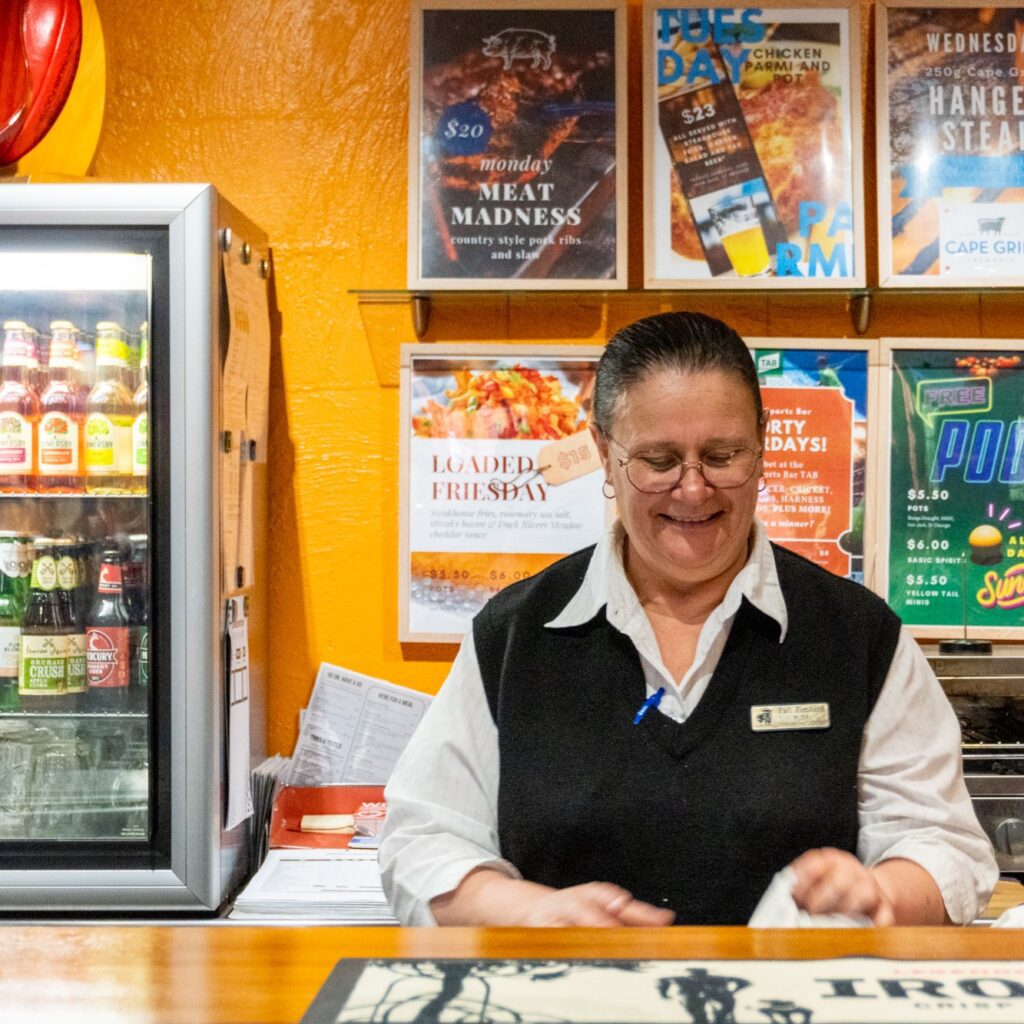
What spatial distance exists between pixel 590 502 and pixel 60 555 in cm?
116

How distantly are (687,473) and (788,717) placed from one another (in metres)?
0.34

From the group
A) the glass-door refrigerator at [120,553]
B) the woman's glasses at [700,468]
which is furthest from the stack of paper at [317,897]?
the woman's glasses at [700,468]

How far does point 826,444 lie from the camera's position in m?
2.57

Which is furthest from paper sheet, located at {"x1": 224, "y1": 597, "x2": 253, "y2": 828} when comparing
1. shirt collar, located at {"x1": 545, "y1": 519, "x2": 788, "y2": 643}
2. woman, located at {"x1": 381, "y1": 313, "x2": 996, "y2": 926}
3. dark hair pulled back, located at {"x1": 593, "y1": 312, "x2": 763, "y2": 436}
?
dark hair pulled back, located at {"x1": 593, "y1": 312, "x2": 763, "y2": 436}

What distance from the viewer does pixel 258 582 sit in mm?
2521

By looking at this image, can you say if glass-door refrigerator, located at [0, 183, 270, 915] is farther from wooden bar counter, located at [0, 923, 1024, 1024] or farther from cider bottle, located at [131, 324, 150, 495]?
wooden bar counter, located at [0, 923, 1024, 1024]

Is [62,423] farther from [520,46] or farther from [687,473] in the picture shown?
[687,473]

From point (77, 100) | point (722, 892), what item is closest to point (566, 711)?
point (722, 892)

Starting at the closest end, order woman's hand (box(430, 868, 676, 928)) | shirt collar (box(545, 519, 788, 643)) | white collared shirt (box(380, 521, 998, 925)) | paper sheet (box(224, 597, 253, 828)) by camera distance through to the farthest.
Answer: woman's hand (box(430, 868, 676, 928))
white collared shirt (box(380, 521, 998, 925))
shirt collar (box(545, 519, 788, 643))
paper sheet (box(224, 597, 253, 828))

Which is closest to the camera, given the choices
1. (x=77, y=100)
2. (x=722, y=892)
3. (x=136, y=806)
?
(x=722, y=892)

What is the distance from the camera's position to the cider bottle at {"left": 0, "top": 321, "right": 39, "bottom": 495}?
7.54 feet

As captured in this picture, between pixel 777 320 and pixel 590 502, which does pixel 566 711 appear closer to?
pixel 590 502

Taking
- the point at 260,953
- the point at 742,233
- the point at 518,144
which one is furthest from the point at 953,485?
the point at 260,953

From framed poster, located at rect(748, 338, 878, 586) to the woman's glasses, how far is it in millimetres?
1124
